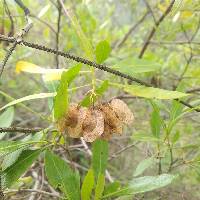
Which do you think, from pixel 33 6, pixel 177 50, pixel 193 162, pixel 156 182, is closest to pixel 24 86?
pixel 33 6

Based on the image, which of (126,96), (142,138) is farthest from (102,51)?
(126,96)

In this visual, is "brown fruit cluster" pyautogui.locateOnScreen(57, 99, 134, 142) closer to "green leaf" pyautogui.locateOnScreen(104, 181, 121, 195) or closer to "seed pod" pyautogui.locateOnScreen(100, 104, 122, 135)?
"seed pod" pyautogui.locateOnScreen(100, 104, 122, 135)

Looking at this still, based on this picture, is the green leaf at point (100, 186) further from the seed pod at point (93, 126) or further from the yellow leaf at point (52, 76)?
the yellow leaf at point (52, 76)

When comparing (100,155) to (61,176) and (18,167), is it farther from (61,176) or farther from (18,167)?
(18,167)

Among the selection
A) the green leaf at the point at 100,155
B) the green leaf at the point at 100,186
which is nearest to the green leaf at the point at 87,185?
the green leaf at the point at 100,186

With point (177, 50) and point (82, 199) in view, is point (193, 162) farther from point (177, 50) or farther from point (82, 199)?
point (177, 50)

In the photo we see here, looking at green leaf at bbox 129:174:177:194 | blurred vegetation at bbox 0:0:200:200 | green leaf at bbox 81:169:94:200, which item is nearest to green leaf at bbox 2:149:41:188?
blurred vegetation at bbox 0:0:200:200
